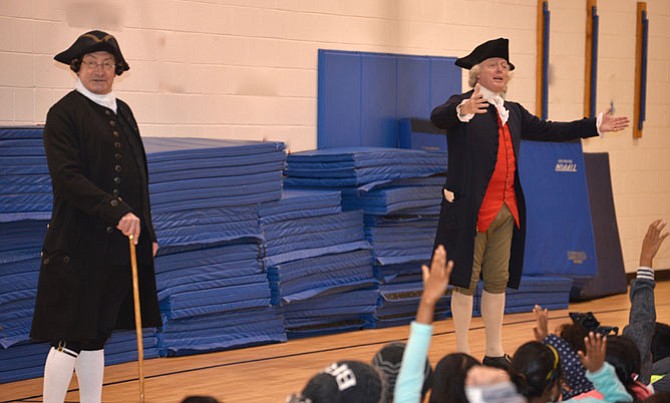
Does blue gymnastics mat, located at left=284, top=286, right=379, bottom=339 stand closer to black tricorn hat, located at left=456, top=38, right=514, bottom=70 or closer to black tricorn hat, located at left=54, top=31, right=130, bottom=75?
black tricorn hat, located at left=456, top=38, right=514, bottom=70

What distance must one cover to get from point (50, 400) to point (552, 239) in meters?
4.54

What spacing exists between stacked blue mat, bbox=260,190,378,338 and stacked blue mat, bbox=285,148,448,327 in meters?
0.11

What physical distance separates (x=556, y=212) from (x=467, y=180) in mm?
2683

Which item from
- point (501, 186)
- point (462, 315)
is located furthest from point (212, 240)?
point (501, 186)

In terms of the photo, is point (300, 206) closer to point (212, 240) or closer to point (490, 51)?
point (212, 240)

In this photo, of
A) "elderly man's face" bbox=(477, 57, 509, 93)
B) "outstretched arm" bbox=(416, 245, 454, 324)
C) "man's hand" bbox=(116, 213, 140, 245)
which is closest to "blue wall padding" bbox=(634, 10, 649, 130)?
"elderly man's face" bbox=(477, 57, 509, 93)

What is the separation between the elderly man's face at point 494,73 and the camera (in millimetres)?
5324

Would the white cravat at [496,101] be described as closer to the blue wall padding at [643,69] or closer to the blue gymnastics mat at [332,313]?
the blue gymnastics mat at [332,313]

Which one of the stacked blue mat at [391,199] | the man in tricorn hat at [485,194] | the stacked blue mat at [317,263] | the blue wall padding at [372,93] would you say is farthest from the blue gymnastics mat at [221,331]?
the blue wall padding at [372,93]

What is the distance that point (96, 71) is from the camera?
161 inches

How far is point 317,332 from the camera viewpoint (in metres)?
6.73

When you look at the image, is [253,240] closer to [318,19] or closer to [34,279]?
[34,279]

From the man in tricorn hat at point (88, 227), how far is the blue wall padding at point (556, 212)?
4087 millimetres

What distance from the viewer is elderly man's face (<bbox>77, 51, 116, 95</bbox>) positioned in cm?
410
